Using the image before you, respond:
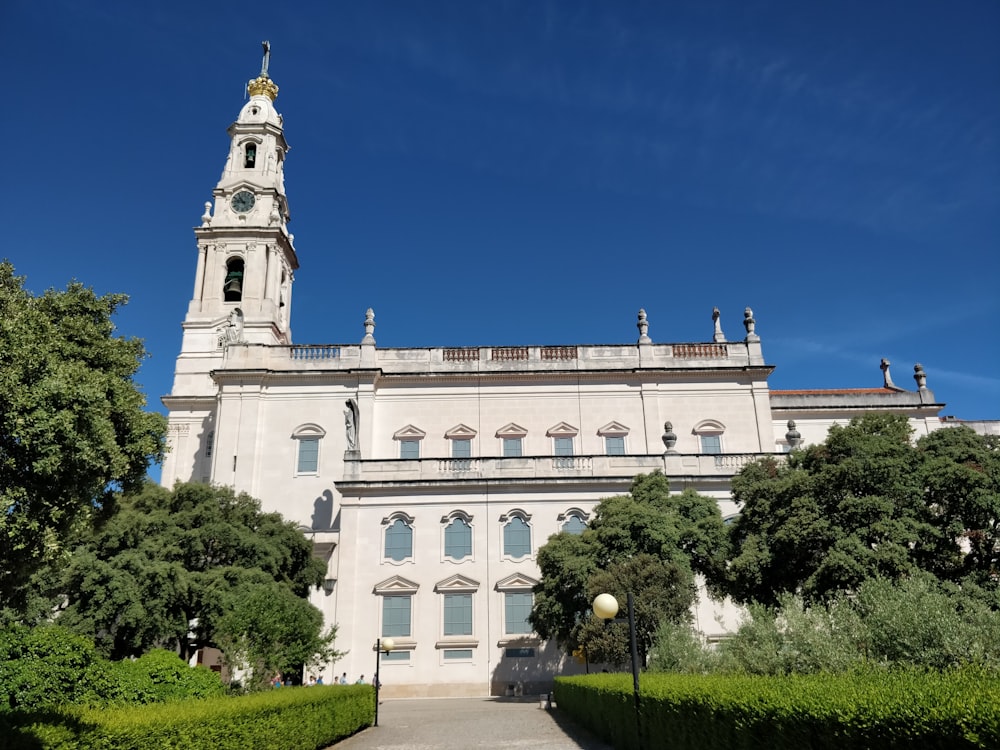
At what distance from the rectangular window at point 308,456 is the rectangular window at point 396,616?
789cm

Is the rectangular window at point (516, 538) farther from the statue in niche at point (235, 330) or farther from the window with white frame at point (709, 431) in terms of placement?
the statue in niche at point (235, 330)

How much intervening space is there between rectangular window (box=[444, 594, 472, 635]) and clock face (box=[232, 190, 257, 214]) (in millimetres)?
27782

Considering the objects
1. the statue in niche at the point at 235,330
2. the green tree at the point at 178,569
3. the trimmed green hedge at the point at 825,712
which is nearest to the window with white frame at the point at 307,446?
the statue in niche at the point at 235,330

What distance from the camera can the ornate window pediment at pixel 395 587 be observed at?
29516 mm

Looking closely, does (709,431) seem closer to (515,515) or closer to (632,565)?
(515,515)

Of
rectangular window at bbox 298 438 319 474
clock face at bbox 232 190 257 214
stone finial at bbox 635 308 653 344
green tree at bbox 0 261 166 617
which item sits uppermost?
clock face at bbox 232 190 257 214

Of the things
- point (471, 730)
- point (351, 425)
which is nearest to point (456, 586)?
point (351, 425)

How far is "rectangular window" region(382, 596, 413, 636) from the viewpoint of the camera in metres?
29.2

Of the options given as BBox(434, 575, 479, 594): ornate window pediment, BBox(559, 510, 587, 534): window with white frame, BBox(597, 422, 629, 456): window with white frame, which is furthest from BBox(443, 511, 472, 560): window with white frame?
BBox(597, 422, 629, 456): window with white frame

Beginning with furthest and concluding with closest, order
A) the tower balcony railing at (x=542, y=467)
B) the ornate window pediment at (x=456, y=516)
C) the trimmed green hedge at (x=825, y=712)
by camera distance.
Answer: the tower balcony railing at (x=542, y=467) → the ornate window pediment at (x=456, y=516) → the trimmed green hedge at (x=825, y=712)

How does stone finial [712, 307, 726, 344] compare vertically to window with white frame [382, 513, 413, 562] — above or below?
above

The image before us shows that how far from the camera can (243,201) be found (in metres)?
45.5

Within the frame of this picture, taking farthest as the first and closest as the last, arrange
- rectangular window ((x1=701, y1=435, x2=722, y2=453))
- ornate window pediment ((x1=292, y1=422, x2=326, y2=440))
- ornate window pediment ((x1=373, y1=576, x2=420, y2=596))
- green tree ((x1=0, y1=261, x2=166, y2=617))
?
rectangular window ((x1=701, y1=435, x2=722, y2=453)), ornate window pediment ((x1=292, y1=422, x2=326, y2=440)), ornate window pediment ((x1=373, y1=576, x2=420, y2=596)), green tree ((x1=0, y1=261, x2=166, y2=617))

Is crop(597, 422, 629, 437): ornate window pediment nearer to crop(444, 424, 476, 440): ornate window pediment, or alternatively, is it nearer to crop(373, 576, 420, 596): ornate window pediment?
crop(444, 424, 476, 440): ornate window pediment
